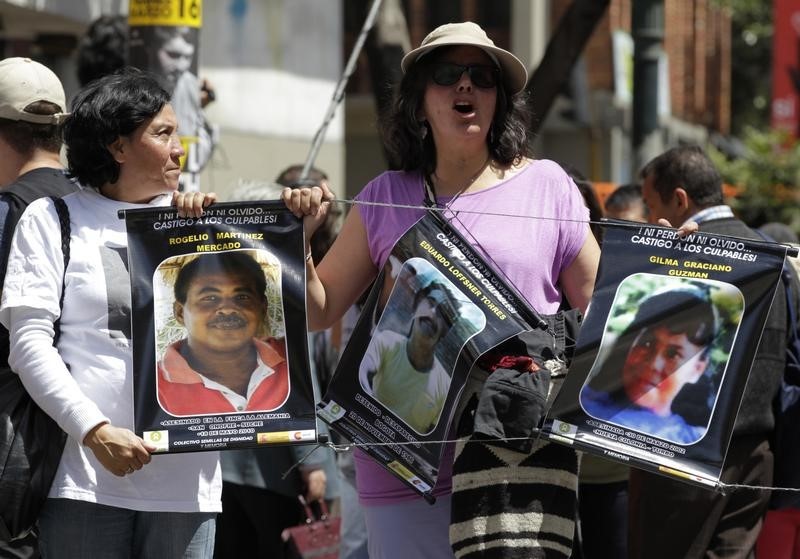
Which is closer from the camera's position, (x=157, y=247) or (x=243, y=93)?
(x=157, y=247)

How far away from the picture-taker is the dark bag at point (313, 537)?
585cm

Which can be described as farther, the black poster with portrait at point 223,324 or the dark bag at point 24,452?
the black poster with portrait at point 223,324

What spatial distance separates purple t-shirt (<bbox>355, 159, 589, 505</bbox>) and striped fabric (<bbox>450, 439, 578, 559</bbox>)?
179 mm

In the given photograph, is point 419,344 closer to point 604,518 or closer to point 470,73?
point 470,73

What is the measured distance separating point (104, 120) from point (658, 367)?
166 cm

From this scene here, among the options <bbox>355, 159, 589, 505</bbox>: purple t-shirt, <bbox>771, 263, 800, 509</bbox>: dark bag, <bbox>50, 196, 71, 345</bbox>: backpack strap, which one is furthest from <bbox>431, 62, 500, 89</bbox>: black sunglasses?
<bbox>771, 263, 800, 509</bbox>: dark bag

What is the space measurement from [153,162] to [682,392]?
1.58 metres

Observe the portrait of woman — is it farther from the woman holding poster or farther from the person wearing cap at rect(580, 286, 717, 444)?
the woman holding poster

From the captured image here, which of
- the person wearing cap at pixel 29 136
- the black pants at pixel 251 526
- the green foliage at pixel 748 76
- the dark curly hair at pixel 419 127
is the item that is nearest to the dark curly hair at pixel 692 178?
the dark curly hair at pixel 419 127

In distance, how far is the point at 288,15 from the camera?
11.9 metres

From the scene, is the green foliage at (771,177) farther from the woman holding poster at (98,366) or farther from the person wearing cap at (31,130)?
the woman holding poster at (98,366)

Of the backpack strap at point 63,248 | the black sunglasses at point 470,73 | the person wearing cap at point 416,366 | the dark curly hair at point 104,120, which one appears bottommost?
the person wearing cap at point 416,366

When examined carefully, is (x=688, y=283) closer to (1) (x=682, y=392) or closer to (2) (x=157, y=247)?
(1) (x=682, y=392)

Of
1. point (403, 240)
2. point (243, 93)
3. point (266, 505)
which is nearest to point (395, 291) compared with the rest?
point (403, 240)
